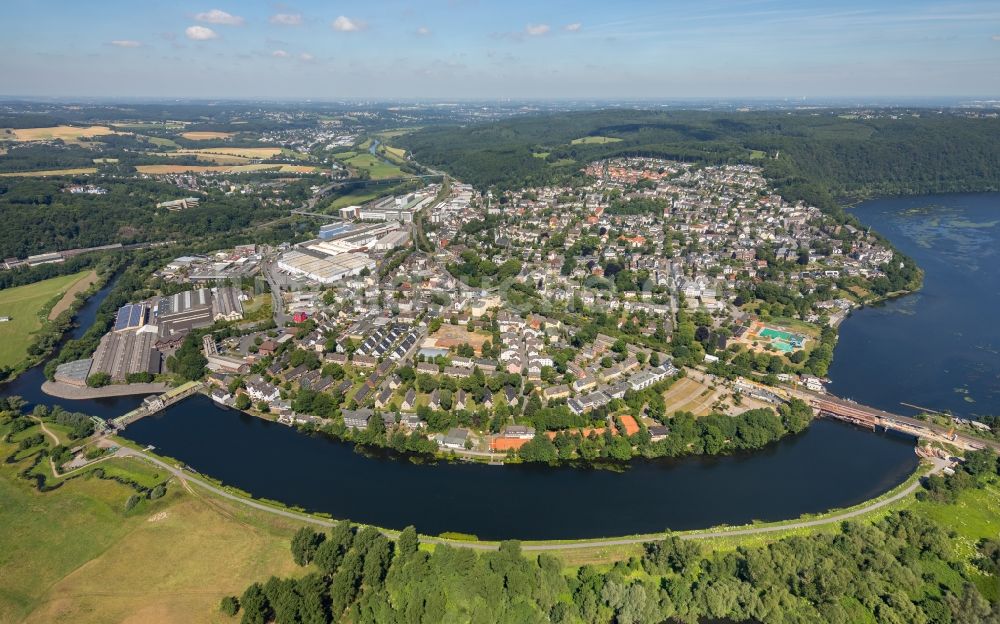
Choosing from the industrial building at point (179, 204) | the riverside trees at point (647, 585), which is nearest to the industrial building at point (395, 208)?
the industrial building at point (179, 204)

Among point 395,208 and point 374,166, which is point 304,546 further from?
point 374,166

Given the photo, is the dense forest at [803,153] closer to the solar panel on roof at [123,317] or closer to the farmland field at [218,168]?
the farmland field at [218,168]

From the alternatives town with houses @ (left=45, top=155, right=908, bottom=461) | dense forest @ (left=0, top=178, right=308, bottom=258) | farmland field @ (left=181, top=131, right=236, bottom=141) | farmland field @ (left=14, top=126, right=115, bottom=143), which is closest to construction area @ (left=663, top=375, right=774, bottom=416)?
town with houses @ (left=45, top=155, right=908, bottom=461)

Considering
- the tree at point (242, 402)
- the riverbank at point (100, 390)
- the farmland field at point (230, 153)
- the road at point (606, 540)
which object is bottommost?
the road at point (606, 540)

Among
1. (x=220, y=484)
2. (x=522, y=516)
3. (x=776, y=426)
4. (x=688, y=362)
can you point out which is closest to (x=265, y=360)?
(x=220, y=484)

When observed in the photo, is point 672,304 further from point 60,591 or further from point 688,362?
point 60,591

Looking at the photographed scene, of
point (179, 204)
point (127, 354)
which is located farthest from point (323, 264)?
point (179, 204)
